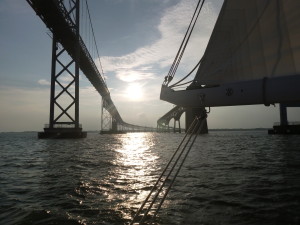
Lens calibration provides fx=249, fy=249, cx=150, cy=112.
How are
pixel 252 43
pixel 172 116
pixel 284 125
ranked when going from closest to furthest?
pixel 252 43
pixel 284 125
pixel 172 116

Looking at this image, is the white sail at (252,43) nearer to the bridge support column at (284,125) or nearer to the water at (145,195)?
A: the water at (145,195)

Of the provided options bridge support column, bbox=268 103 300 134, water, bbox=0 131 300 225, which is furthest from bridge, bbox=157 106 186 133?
water, bbox=0 131 300 225

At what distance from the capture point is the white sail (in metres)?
3.58

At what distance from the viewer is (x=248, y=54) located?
416cm

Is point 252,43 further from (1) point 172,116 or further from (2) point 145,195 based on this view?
(1) point 172,116

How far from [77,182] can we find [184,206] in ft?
13.2

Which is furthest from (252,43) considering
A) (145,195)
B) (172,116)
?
(172,116)

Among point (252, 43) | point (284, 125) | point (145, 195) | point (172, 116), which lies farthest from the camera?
point (172, 116)

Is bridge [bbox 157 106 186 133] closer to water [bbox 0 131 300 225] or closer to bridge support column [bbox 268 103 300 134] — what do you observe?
bridge support column [bbox 268 103 300 134]

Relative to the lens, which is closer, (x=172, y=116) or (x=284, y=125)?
(x=284, y=125)

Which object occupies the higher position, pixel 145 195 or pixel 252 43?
pixel 252 43

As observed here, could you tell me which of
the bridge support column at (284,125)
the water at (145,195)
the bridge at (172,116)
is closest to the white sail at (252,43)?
the water at (145,195)

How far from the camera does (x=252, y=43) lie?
410 cm

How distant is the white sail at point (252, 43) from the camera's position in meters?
3.58
